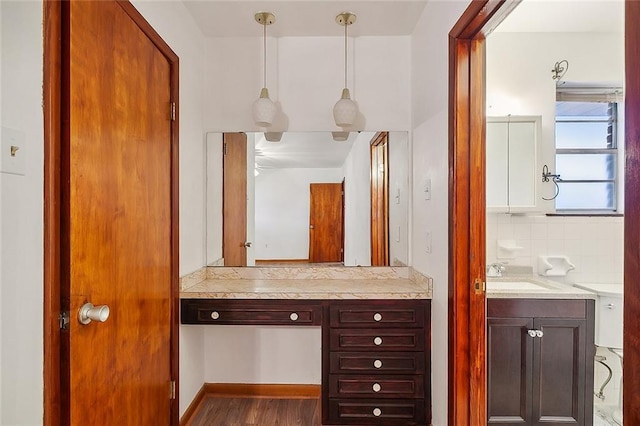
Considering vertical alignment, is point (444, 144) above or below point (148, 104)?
below

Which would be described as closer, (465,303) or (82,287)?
(82,287)

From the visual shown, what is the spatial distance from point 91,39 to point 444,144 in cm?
145

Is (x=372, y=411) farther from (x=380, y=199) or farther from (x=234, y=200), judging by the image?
(x=234, y=200)

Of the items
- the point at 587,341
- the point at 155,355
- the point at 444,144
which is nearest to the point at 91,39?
the point at 155,355

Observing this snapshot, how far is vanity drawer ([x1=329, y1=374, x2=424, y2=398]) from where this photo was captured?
6.47 ft

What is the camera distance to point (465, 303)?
1.63 m

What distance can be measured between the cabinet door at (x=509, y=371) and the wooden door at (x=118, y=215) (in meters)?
1.65

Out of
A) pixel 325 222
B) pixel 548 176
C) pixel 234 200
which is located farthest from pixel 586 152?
pixel 234 200
